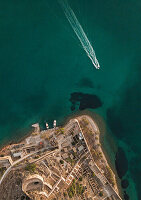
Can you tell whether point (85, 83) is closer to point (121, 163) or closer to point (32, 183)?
point (121, 163)

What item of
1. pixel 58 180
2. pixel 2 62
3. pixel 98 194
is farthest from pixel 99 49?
pixel 98 194

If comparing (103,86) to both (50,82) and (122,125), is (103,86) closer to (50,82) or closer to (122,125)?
(122,125)

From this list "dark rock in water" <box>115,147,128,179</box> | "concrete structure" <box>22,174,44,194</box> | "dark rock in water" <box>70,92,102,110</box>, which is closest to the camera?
"concrete structure" <box>22,174,44,194</box>

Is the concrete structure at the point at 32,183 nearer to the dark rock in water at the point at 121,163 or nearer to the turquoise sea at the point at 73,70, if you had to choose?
the turquoise sea at the point at 73,70

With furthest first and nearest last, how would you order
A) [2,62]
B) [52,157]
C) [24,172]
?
[2,62], [52,157], [24,172]

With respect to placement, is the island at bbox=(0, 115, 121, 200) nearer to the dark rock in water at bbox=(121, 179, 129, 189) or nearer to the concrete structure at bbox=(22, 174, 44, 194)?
the dark rock in water at bbox=(121, 179, 129, 189)

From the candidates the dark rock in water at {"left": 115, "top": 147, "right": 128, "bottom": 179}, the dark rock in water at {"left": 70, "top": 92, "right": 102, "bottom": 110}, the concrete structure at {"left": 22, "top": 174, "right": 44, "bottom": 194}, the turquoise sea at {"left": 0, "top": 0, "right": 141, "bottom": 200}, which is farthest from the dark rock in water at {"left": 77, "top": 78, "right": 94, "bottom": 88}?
the concrete structure at {"left": 22, "top": 174, "right": 44, "bottom": 194}

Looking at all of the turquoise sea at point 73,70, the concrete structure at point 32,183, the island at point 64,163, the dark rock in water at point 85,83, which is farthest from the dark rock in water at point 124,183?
the dark rock in water at point 85,83
